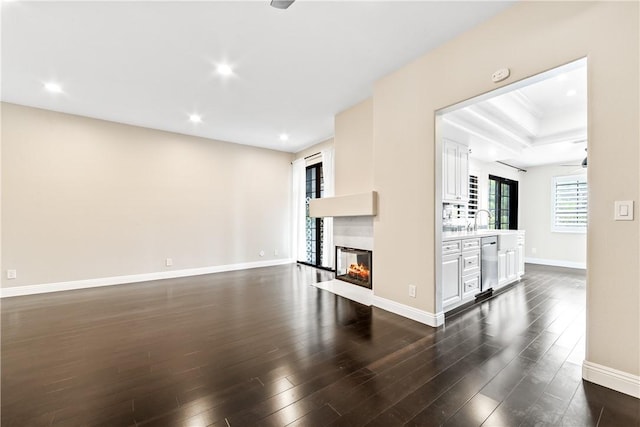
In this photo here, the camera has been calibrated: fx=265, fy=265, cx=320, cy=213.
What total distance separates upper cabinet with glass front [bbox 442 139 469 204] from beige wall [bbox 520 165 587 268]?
423 cm

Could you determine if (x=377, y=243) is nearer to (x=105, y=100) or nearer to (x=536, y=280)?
(x=536, y=280)

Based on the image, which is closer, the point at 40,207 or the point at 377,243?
the point at 377,243

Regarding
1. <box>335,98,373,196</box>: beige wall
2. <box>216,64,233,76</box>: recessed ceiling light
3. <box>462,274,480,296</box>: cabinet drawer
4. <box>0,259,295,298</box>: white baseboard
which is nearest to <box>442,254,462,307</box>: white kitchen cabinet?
<box>462,274,480,296</box>: cabinet drawer

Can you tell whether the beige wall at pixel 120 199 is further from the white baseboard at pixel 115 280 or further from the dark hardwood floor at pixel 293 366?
the dark hardwood floor at pixel 293 366

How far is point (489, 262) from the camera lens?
3.96 meters

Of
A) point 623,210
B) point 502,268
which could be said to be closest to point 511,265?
point 502,268

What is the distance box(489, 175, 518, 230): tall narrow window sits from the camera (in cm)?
647

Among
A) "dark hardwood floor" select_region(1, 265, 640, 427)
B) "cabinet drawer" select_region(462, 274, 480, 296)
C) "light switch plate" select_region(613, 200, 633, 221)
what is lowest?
"dark hardwood floor" select_region(1, 265, 640, 427)

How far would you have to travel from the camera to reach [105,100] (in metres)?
3.91

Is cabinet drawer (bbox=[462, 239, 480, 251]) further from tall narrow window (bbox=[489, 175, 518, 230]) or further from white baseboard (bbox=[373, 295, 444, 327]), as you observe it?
tall narrow window (bbox=[489, 175, 518, 230])

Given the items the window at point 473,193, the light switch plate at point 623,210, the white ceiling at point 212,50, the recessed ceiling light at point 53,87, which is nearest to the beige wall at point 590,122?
the light switch plate at point 623,210

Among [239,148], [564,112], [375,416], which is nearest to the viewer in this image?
[375,416]

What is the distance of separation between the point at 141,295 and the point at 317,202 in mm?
3103

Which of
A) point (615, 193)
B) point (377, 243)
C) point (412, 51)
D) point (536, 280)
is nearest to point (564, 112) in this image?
point (536, 280)
